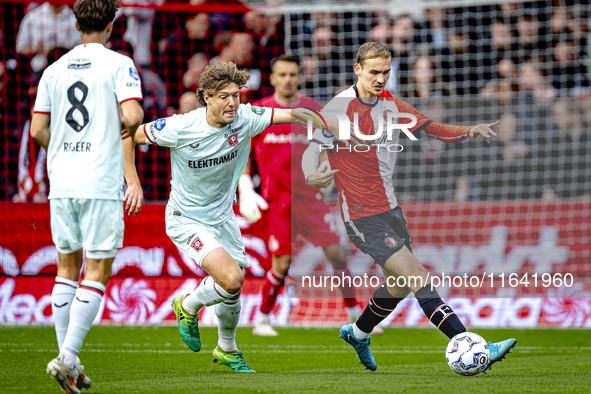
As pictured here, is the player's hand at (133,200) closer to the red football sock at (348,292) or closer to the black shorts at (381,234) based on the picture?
the black shorts at (381,234)

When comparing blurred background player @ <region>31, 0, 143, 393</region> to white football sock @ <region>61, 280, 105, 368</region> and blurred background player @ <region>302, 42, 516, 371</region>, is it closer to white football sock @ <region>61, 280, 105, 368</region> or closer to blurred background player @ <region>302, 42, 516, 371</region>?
white football sock @ <region>61, 280, 105, 368</region>

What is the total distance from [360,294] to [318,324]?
2.27 ft

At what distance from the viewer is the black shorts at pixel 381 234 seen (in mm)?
5234

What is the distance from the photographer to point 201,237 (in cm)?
524

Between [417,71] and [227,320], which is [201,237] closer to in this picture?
[227,320]

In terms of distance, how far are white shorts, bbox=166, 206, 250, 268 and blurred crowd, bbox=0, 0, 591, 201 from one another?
3729 millimetres

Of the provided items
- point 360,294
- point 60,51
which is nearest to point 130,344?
point 360,294

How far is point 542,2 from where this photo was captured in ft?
35.8

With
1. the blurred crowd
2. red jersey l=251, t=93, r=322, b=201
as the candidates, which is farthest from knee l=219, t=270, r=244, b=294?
the blurred crowd

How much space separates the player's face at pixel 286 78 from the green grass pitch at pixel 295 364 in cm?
252

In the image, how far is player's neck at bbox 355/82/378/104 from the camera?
5.58 m

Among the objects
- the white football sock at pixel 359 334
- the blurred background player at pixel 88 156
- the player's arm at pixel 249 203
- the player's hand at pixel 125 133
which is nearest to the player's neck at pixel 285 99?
the player's arm at pixel 249 203

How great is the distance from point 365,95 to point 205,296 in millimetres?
1857

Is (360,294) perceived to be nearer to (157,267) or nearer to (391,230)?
(157,267)
